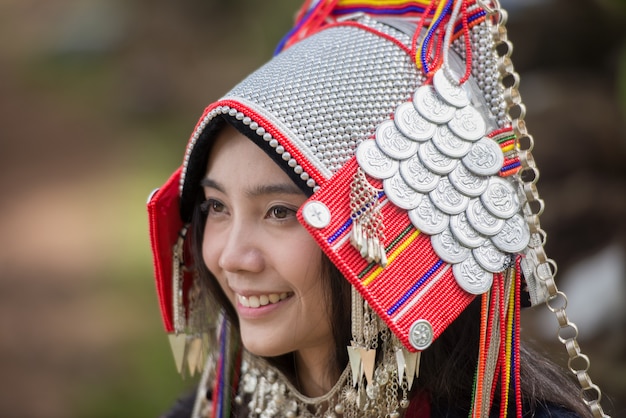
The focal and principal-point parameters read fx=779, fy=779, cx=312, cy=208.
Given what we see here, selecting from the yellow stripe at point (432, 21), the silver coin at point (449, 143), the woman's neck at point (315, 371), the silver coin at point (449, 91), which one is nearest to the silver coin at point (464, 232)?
the silver coin at point (449, 143)

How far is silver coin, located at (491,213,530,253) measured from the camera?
1609 millimetres

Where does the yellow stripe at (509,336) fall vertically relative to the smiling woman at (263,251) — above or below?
below

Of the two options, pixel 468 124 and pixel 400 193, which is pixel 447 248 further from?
pixel 468 124

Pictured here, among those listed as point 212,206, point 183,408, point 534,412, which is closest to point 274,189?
point 212,206

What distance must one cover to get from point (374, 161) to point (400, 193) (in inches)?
3.3

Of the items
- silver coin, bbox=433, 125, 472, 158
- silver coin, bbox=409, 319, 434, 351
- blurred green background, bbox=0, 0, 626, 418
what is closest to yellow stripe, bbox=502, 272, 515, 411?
silver coin, bbox=409, 319, 434, 351

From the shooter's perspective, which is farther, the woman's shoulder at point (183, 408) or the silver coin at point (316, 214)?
the woman's shoulder at point (183, 408)

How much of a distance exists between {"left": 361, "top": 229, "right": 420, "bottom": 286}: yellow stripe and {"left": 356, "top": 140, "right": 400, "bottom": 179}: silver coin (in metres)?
0.13

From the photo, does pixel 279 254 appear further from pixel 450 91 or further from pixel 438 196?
pixel 450 91

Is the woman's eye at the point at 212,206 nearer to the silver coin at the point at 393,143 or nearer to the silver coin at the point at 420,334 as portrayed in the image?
the silver coin at the point at 393,143

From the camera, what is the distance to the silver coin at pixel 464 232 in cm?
158

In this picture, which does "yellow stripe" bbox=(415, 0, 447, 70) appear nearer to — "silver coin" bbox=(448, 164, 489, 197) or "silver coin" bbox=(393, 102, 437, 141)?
"silver coin" bbox=(393, 102, 437, 141)

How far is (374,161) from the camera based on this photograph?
5.15 ft

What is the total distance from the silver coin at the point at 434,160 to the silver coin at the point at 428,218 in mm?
67
